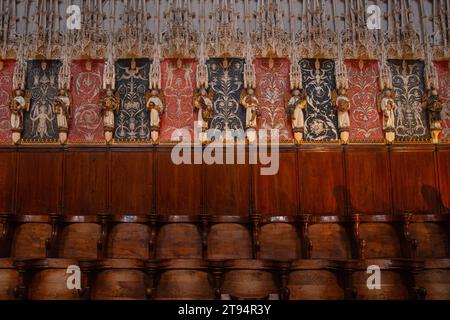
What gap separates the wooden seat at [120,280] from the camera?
6.77 m

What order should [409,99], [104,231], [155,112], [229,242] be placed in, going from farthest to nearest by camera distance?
[409,99]
[155,112]
[229,242]
[104,231]

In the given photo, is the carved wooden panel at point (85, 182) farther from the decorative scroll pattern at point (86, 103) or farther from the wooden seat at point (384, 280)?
the wooden seat at point (384, 280)

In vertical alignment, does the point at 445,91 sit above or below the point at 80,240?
above

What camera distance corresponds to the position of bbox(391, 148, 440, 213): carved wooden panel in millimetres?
10438

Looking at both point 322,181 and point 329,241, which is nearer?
point 329,241

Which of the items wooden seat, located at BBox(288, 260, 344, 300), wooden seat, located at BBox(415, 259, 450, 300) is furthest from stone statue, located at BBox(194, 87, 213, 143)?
wooden seat, located at BBox(415, 259, 450, 300)

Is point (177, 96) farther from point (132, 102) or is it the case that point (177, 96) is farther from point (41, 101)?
point (41, 101)

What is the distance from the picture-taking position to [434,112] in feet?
35.1

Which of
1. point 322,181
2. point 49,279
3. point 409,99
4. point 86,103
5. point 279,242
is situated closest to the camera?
point 49,279

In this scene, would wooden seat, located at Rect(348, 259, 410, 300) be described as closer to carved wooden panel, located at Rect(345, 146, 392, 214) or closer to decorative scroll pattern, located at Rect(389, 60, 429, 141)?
carved wooden panel, located at Rect(345, 146, 392, 214)

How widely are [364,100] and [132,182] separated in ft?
16.8

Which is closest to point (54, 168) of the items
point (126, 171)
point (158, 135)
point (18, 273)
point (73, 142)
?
point (73, 142)

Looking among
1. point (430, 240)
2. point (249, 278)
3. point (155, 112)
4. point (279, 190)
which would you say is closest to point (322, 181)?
point (279, 190)

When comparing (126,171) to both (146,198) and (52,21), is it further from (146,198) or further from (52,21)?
(52,21)
